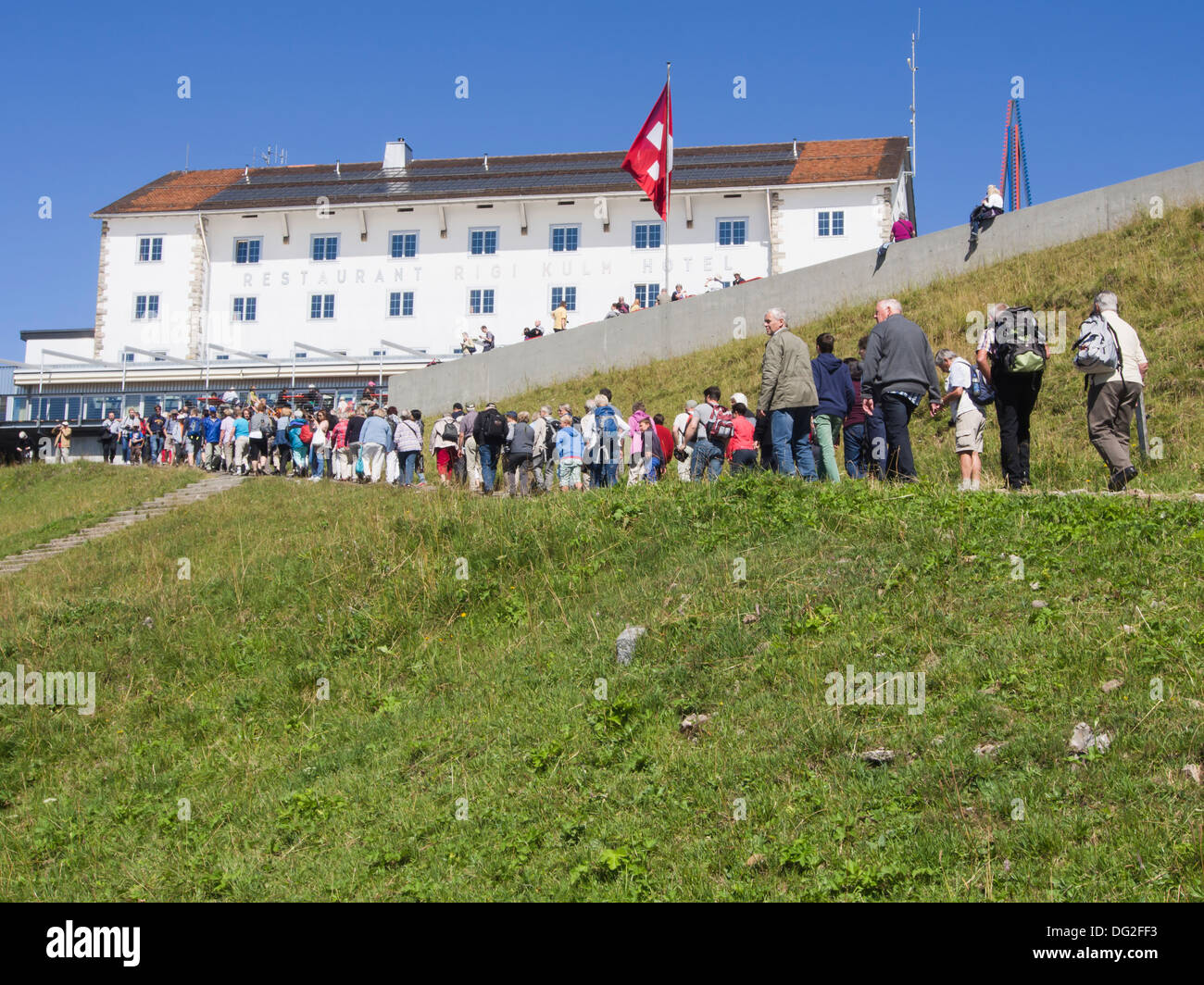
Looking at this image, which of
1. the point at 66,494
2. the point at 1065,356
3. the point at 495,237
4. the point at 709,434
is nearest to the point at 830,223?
the point at 495,237

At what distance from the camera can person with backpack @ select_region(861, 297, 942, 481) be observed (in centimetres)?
1207

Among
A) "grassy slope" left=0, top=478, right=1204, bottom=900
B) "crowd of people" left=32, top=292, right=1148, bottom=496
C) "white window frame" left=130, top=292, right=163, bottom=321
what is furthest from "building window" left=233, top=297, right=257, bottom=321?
"grassy slope" left=0, top=478, right=1204, bottom=900

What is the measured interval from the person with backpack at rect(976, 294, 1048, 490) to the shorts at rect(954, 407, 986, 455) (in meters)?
0.23

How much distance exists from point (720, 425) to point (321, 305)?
128ft

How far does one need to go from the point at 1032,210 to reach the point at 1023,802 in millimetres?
20583

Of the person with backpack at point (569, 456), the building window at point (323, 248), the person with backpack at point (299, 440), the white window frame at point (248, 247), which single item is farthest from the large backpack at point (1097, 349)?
the white window frame at point (248, 247)

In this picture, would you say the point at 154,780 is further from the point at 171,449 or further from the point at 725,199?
the point at 725,199

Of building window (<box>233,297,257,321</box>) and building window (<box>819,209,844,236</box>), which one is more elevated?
building window (<box>819,209,844,236</box>)

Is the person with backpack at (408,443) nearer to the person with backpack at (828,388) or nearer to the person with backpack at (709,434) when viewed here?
the person with backpack at (709,434)

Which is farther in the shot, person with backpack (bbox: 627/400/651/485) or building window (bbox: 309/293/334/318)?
building window (bbox: 309/293/334/318)

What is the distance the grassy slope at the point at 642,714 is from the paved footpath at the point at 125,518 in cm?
705

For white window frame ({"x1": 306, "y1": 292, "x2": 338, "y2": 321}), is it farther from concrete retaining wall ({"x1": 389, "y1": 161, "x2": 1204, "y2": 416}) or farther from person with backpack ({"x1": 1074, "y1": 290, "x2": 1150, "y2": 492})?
person with backpack ({"x1": 1074, "y1": 290, "x2": 1150, "y2": 492})

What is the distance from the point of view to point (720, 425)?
15.9 metres
